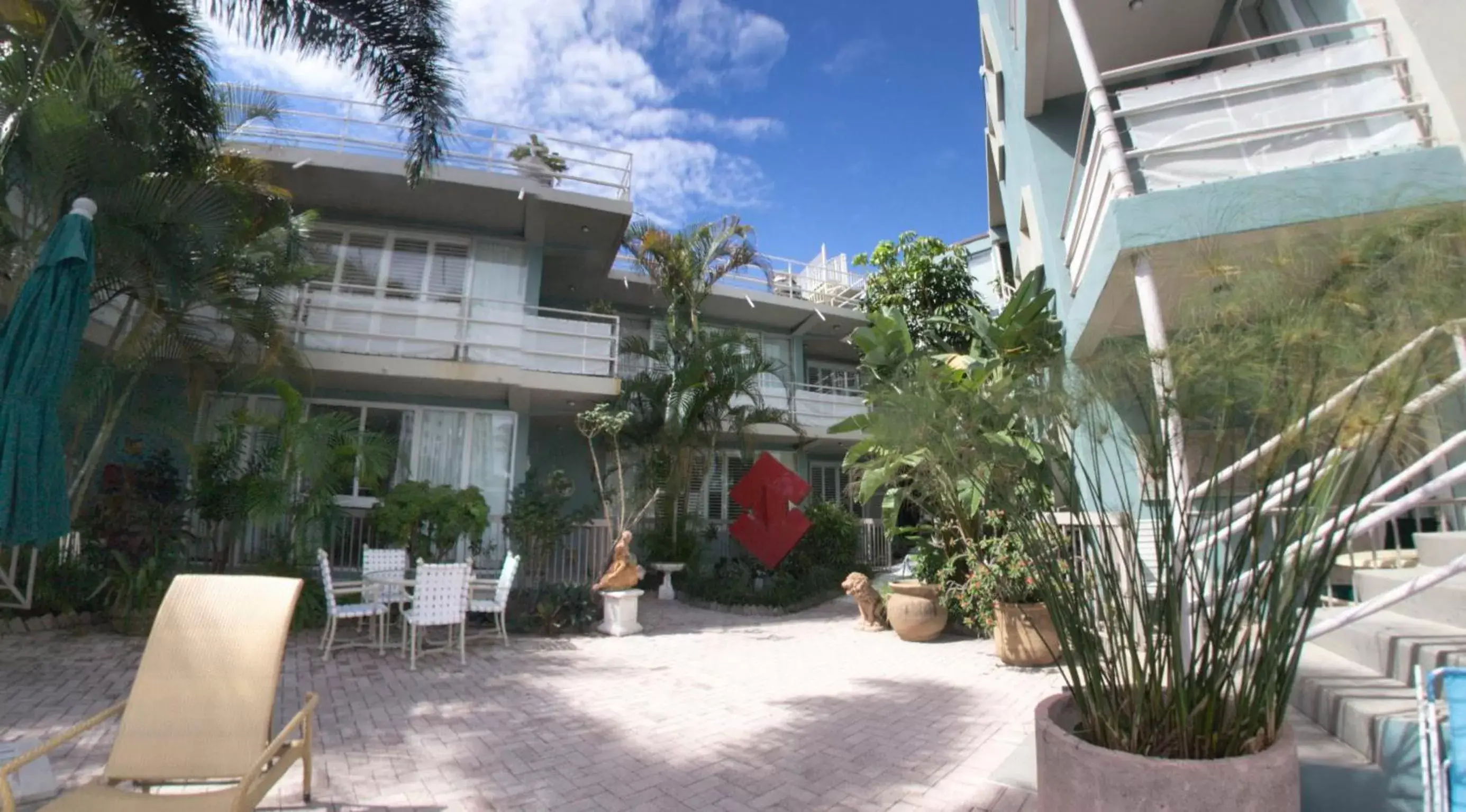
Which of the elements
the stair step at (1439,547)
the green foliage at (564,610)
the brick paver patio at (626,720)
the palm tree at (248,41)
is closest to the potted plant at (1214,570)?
the brick paver patio at (626,720)

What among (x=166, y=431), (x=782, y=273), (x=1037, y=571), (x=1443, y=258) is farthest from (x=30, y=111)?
(x=782, y=273)

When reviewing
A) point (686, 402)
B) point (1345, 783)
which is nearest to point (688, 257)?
point (686, 402)

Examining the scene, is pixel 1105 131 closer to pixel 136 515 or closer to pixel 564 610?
pixel 564 610

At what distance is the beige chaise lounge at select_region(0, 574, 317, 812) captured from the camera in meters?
2.97

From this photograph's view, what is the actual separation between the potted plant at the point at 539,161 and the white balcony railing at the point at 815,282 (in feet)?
18.1

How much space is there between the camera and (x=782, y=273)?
1794 centimetres

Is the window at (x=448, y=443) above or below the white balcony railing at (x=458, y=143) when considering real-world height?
below

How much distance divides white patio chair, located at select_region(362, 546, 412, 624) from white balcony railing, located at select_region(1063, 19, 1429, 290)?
25.9 ft

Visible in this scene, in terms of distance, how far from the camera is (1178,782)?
6.54 feet

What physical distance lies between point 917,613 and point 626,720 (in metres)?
4.05

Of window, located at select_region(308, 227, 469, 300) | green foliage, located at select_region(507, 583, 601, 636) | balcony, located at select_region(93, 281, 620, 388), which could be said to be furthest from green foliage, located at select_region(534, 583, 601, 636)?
window, located at select_region(308, 227, 469, 300)

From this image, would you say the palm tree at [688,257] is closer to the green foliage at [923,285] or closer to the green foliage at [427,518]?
the green foliage at [923,285]

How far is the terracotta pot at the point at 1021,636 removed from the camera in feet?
20.8

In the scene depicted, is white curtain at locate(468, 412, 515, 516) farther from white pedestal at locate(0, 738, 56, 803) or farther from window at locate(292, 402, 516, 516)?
white pedestal at locate(0, 738, 56, 803)
